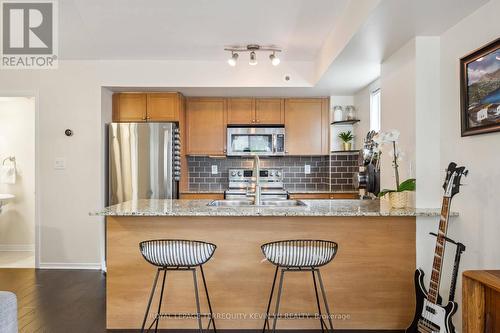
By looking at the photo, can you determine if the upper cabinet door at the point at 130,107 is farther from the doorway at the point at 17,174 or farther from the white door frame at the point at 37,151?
the doorway at the point at 17,174

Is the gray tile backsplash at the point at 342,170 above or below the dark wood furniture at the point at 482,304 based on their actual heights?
above

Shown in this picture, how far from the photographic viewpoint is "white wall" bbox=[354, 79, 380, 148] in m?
4.30

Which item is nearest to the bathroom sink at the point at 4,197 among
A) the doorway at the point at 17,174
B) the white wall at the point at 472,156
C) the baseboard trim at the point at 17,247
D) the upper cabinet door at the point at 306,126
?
the doorway at the point at 17,174

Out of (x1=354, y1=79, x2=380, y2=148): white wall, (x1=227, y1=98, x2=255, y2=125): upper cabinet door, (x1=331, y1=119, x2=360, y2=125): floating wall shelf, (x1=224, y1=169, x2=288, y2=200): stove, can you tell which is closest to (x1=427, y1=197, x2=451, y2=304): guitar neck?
(x1=354, y1=79, x2=380, y2=148): white wall

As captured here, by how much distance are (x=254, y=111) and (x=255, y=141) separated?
0.41 meters

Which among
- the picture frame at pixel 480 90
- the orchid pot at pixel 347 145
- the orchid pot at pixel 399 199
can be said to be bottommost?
the orchid pot at pixel 399 199

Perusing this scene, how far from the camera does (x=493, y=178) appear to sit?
2.07 metres

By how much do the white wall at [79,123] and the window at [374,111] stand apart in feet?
3.66

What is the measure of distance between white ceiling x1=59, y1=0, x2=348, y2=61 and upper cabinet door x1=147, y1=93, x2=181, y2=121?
Result: 1.73ft

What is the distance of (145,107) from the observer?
441 centimetres

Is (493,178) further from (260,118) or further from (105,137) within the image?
(105,137)

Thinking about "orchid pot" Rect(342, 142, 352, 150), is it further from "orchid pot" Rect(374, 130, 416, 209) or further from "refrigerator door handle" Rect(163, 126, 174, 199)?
"refrigerator door handle" Rect(163, 126, 174, 199)

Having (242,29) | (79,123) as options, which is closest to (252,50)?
(242,29)

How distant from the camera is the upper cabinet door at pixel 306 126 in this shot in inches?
188
